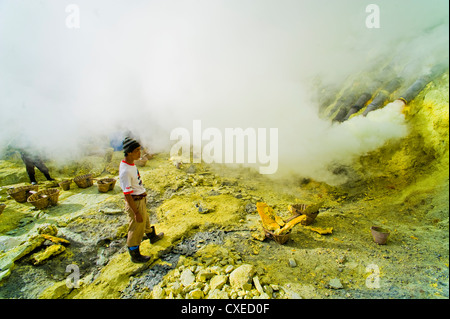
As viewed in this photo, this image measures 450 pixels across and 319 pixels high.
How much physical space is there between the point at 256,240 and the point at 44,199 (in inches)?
196

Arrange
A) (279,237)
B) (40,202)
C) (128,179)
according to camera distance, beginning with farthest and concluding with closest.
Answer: (40,202)
(279,237)
(128,179)

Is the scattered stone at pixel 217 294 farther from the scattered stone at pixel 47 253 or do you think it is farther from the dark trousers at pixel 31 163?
the dark trousers at pixel 31 163

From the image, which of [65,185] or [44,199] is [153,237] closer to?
[44,199]

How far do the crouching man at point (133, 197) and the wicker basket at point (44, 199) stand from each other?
3.12 metres

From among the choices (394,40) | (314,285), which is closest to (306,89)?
(394,40)

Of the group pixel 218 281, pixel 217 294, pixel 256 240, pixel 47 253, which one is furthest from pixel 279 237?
pixel 47 253

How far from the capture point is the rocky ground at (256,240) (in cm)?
233

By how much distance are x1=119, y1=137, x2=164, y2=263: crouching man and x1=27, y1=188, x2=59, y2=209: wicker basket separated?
10.2ft

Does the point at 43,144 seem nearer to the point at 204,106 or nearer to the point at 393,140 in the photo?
the point at 204,106

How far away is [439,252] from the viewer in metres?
2.69

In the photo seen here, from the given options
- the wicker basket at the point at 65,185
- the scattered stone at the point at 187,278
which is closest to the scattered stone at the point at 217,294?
the scattered stone at the point at 187,278

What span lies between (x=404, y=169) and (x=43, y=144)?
35.9 feet

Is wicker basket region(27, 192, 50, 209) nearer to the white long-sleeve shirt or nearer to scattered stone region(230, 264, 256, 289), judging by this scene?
the white long-sleeve shirt

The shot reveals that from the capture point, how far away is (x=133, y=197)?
2779 mm
